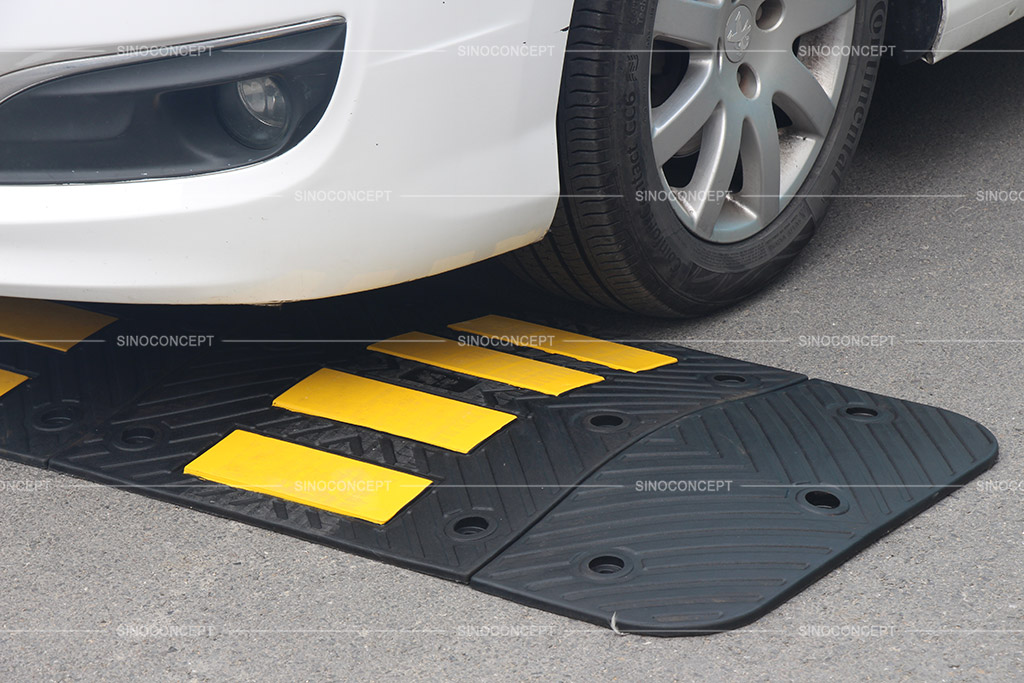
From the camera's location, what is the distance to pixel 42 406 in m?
2.35

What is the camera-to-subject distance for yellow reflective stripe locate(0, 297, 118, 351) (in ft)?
8.49

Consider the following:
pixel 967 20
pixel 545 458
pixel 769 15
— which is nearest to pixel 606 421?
pixel 545 458

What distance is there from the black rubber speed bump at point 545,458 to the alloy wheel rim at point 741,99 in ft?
1.19

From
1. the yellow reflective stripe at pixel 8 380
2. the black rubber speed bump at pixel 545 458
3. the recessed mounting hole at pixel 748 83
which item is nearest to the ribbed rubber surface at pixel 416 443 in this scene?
the black rubber speed bump at pixel 545 458

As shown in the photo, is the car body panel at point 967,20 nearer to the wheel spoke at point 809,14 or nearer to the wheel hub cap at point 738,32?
the wheel spoke at point 809,14

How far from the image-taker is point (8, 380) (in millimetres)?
2441

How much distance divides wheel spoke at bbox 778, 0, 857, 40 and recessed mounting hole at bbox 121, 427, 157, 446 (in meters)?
1.49

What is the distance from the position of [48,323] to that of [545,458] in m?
1.20

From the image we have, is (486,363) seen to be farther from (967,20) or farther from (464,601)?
(967,20)

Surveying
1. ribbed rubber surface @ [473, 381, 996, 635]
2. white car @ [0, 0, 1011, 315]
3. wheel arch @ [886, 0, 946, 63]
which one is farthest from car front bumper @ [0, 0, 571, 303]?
wheel arch @ [886, 0, 946, 63]

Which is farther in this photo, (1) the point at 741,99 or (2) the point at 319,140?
(1) the point at 741,99

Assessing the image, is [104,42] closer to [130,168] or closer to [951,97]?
[130,168]

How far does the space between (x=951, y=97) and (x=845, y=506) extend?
2226mm

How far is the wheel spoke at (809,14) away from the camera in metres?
2.56
